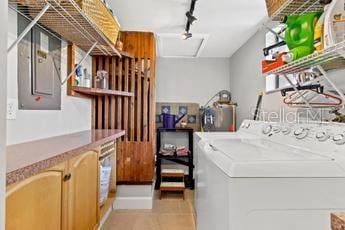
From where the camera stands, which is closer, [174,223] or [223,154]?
[223,154]

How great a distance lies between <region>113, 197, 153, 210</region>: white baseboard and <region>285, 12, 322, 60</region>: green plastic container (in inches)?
102

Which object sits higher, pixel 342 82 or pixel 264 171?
pixel 342 82

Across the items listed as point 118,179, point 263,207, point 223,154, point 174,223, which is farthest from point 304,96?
point 118,179

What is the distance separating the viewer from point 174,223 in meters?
3.10

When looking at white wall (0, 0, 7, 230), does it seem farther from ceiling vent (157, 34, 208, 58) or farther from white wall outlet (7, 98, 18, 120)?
ceiling vent (157, 34, 208, 58)

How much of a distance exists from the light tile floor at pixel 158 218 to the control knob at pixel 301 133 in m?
1.70

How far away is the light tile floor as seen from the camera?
298 centimetres

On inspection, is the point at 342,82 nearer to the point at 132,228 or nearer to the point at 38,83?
the point at 38,83

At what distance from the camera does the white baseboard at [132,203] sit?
353cm

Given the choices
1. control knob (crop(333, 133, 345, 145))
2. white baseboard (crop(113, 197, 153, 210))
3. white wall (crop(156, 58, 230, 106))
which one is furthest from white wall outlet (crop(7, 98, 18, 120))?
white wall (crop(156, 58, 230, 106))

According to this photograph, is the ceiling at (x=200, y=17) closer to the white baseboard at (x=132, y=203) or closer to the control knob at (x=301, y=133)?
the control knob at (x=301, y=133)

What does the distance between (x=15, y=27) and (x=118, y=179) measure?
227 centimetres

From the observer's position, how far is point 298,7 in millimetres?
1665

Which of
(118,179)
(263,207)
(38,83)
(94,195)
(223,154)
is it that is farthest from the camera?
(118,179)
